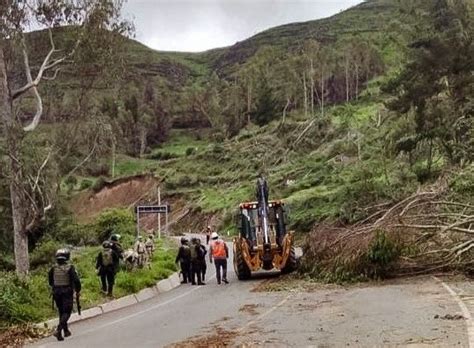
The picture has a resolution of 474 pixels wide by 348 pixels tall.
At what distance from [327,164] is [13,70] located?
39.5 meters

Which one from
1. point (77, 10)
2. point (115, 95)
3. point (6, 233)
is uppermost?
point (77, 10)

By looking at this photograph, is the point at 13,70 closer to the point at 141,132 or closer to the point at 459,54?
the point at 459,54

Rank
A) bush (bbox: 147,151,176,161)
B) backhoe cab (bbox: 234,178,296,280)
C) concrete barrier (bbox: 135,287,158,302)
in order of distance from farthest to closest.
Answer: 1. bush (bbox: 147,151,176,161)
2. backhoe cab (bbox: 234,178,296,280)
3. concrete barrier (bbox: 135,287,158,302)

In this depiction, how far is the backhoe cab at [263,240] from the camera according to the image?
23.3 m

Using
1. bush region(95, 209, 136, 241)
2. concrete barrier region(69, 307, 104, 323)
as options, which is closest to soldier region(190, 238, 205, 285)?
concrete barrier region(69, 307, 104, 323)

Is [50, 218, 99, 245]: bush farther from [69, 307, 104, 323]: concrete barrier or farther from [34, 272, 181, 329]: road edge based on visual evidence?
[69, 307, 104, 323]: concrete barrier

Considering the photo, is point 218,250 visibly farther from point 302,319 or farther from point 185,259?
point 302,319

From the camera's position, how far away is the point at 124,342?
12797mm

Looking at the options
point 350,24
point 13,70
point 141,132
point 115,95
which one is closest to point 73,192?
point 141,132

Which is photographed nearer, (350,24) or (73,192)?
(73,192)

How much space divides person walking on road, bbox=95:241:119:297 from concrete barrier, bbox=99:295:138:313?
0.41 metres

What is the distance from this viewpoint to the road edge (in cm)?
1641

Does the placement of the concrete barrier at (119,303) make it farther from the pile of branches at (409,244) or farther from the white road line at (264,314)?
the pile of branches at (409,244)

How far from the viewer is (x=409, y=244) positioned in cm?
1930
